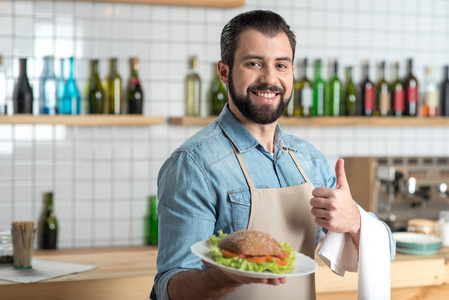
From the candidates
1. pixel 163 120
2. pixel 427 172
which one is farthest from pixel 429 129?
pixel 163 120

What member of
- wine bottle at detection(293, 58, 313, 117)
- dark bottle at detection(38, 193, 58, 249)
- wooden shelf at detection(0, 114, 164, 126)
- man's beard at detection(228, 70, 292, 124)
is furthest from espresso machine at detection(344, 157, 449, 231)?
man's beard at detection(228, 70, 292, 124)

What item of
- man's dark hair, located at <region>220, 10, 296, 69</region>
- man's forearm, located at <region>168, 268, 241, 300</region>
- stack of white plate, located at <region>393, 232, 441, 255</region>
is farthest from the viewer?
stack of white plate, located at <region>393, 232, 441, 255</region>

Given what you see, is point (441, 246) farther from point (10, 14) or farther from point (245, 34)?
point (10, 14)

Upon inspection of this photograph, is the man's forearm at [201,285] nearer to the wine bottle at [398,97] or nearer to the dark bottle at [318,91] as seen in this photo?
the dark bottle at [318,91]

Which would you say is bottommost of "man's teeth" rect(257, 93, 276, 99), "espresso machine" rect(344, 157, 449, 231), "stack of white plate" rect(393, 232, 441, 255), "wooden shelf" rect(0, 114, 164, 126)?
"stack of white plate" rect(393, 232, 441, 255)

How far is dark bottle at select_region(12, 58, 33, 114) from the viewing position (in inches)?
115

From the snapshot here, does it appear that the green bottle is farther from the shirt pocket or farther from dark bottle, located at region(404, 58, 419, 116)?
the shirt pocket

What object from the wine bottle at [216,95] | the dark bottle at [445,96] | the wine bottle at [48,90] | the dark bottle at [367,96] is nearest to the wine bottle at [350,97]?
the dark bottle at [367,96]

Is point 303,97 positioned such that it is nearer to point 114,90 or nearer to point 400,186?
point 400,186

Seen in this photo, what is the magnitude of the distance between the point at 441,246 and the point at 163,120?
5.00ft

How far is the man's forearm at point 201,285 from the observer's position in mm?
1232

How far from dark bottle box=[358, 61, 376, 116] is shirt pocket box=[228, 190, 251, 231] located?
217 centimetres

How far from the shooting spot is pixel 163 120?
3.14 metres

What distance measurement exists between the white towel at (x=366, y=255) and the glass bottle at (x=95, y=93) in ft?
5.93
